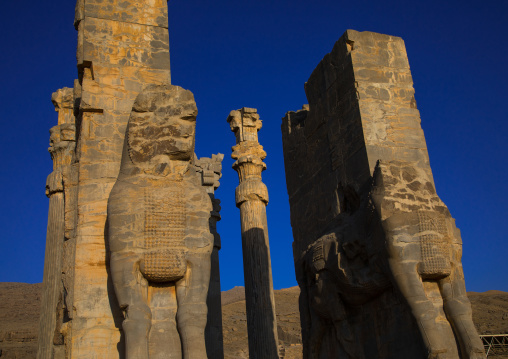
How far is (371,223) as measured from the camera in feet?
21.6

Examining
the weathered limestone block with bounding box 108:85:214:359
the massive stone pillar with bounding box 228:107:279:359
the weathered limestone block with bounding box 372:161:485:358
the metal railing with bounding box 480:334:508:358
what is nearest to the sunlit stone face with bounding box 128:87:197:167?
the weathered limestone block with bounding box 108:85:214:359

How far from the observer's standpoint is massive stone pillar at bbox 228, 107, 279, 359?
1070 centimetres

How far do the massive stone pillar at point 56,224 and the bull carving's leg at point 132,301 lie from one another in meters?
0.93

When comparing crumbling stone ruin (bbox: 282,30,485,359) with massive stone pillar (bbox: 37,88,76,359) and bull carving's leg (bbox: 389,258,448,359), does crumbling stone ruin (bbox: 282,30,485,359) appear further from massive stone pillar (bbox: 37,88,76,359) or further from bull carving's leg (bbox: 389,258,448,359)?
massive stone pillar (bbox: 37,88,76,359)

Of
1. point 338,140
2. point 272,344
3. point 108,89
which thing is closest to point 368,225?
point 338,140

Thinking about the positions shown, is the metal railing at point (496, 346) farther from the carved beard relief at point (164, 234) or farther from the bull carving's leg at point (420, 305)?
the carved beard relief at point (164, 234)

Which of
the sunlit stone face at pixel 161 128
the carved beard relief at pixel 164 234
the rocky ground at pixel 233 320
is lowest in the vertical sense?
the carved beard relief at pixel 164 234

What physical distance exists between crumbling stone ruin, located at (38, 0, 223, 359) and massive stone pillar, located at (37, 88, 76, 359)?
6 centimetres

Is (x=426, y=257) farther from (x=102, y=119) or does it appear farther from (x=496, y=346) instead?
(x=496, y=346)

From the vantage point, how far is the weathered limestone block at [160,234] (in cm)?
529

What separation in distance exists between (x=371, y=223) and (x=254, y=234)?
5.19m

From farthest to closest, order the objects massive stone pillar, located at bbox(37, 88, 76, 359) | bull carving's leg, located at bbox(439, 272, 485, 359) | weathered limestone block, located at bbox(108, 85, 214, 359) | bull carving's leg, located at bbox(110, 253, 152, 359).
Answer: massive stone pillar, located at bbox(37, 88, 76, 359) < bull carving's leg, located at bbox(439, 272, 485, 359) < weathered limestone block, located at bbox(108, 85, 214, 359) < bull carving's leg, located at bbox(110, 253, 152, 359)

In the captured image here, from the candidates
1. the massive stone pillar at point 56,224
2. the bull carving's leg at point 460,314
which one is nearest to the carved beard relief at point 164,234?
the massive stone pillar at point 56,224

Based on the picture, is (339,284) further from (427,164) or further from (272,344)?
(272,344)
